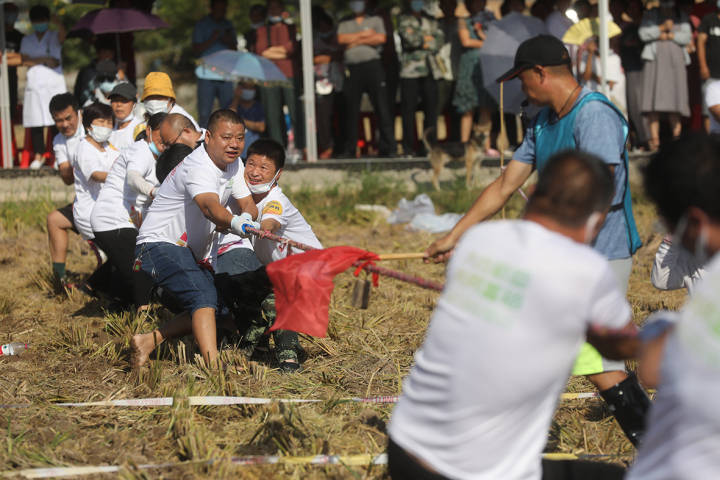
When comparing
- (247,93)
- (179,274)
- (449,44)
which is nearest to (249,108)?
(247,93)

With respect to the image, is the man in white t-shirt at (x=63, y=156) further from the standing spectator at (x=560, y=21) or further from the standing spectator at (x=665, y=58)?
the standing spectator at (x=665, y=58)

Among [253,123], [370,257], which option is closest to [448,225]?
[253,123]

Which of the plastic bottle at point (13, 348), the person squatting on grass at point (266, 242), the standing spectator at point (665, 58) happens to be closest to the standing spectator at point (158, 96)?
the person squatting on grass at point (266, 242)

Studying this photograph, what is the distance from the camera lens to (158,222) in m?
5.48

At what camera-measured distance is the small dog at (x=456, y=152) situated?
11.2 metres

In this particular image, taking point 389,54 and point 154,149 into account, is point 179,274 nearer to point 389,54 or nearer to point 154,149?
point 154,149

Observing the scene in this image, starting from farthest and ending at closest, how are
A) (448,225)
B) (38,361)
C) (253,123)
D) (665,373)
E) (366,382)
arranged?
(253,123)
(448,225)
(38,361)
(366,382)
(665,373)

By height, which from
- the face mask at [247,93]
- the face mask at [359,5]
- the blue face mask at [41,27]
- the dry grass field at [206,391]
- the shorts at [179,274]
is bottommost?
the dry grass field at [206,391]

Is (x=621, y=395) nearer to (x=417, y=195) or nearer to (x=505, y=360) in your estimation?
(x=505, y=360)

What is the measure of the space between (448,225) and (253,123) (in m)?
2.56

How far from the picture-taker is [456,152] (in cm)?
1128

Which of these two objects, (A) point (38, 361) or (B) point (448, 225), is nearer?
(A) point (38, 361)

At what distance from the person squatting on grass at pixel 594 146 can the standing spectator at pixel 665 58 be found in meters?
7.14

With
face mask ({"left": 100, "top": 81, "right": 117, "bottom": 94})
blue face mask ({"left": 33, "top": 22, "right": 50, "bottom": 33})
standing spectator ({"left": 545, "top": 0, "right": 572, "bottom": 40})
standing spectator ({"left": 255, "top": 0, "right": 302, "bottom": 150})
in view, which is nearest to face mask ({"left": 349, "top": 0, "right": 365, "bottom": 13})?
standing spectator ({"left": 255, "top": 0, "right": 302, "bottom": 150})
